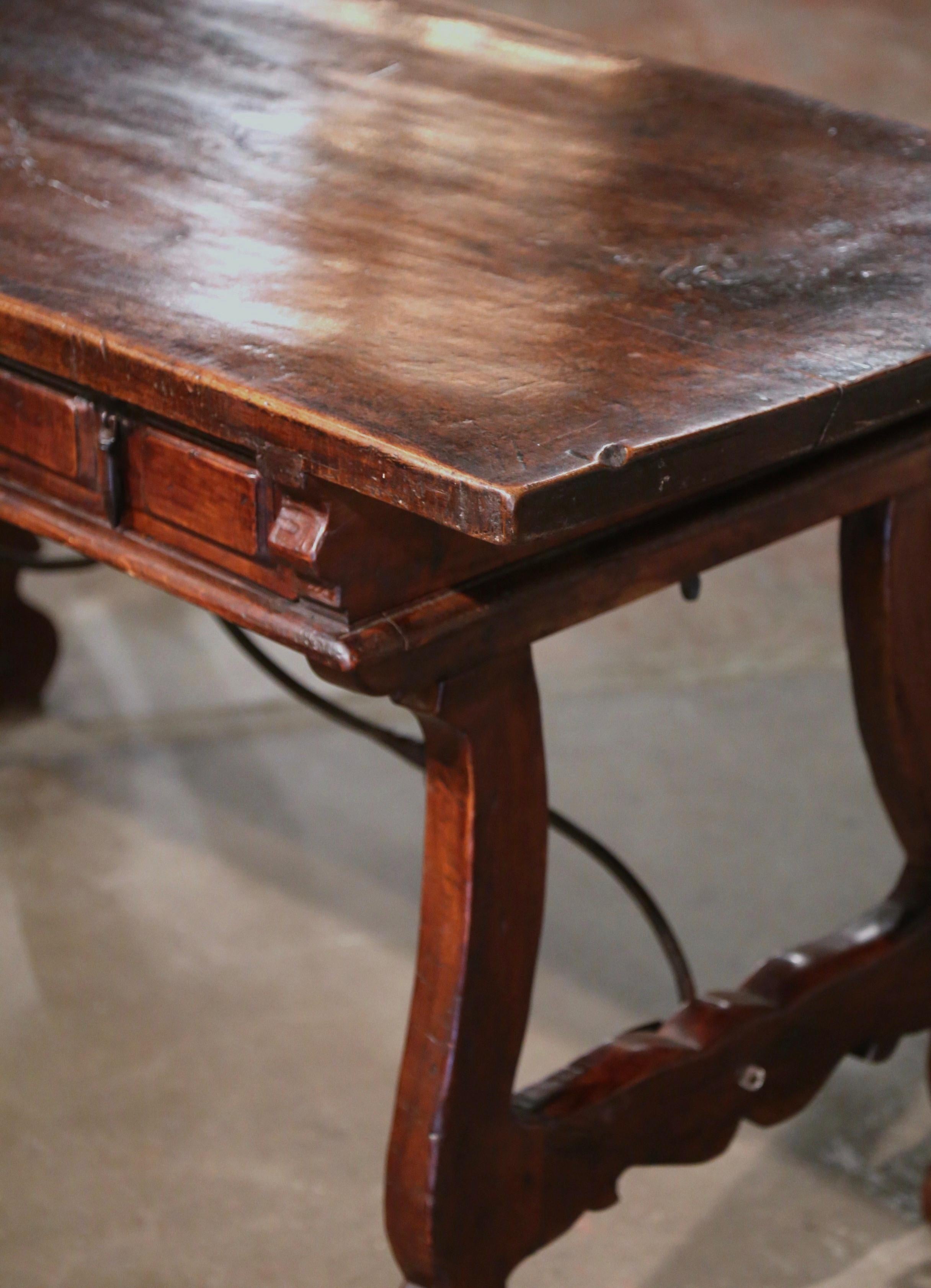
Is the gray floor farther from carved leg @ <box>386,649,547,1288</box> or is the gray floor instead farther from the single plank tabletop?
the single plank tabletop

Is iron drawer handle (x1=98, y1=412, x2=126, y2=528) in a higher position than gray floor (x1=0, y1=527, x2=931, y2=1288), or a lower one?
higher

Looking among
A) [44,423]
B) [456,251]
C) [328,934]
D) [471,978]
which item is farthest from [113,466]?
[328,934]

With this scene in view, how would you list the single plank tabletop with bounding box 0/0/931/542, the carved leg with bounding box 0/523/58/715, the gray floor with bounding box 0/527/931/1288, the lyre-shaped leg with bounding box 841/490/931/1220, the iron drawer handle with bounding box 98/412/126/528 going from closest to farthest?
1. the single plank tabletop with bounding box 0/0/931/542
2. the iron drawer handle with bounding box 98/412/126/528
3. the lyre-shaped leg with bounding box 841/490/931/1220
4. the gray floor with bounding box 0/527/931/1288
5. the carved leg with bounding box 0/523/58/715

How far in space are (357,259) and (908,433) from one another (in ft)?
1.47

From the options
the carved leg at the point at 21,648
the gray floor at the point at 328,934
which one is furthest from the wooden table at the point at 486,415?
the carved leg at the point at 21,648

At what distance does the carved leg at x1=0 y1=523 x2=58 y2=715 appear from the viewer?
229 cm

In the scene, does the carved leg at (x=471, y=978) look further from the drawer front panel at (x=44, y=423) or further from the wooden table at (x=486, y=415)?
the drawer front panel at (x=44, y=423)

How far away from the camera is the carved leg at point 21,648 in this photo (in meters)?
2.29

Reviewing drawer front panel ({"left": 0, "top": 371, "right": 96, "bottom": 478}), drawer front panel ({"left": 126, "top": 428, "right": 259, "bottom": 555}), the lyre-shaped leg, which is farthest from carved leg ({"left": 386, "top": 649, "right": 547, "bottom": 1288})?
the lyre-shaped leg

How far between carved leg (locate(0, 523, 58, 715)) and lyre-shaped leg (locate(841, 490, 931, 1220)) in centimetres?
112

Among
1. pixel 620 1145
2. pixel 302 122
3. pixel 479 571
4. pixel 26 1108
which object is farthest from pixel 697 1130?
pixel 302 122

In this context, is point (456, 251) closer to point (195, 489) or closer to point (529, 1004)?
point (195, 489)

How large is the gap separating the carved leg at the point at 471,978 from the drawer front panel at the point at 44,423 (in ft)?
0.93

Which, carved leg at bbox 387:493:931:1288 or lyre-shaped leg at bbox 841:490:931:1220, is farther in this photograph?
lyre-shaped leg at bbox 841:490:931:1220
